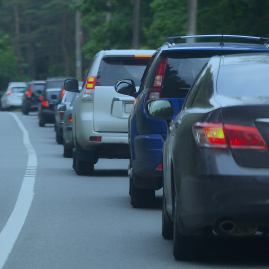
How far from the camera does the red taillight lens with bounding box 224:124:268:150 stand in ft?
19.1

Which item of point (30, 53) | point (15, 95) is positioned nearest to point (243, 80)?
point (15, 95)

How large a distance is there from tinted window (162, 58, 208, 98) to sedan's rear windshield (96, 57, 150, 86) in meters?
4.01

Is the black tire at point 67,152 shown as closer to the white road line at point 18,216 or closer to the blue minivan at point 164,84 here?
the white road line at point 18,216

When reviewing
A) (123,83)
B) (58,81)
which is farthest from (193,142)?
(58,81)

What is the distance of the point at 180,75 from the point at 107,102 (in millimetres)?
4130

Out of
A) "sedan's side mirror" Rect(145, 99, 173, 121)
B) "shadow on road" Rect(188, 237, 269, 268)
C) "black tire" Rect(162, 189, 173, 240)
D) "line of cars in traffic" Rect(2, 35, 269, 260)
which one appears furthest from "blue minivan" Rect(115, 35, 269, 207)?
"shadow on road" Rect(188, 237, 269, 268)

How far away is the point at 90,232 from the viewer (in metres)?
8.12

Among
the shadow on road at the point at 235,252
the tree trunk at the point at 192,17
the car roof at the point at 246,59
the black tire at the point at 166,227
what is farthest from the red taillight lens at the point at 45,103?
the car roof at the point at 246,59

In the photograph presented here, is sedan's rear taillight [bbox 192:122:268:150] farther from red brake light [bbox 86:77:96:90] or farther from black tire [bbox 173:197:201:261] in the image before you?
red brake light [bbox 86:77:96:90]

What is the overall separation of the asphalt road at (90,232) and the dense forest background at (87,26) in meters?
16.7

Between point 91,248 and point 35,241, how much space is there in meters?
0.59

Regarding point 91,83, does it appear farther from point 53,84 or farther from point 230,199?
point 53,84

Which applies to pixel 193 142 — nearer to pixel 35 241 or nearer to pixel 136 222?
pixel 35 241

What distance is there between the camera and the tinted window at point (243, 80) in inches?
247
